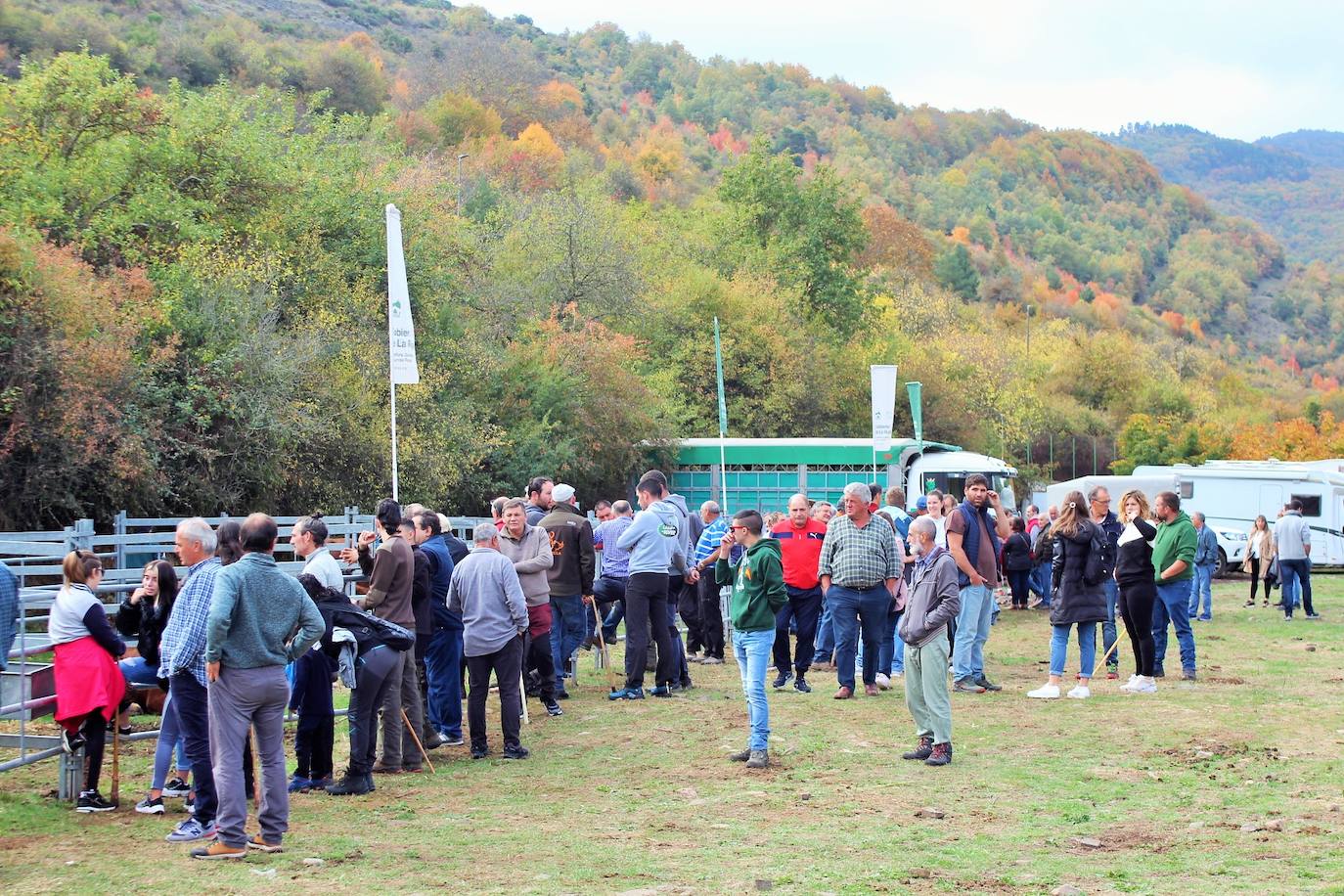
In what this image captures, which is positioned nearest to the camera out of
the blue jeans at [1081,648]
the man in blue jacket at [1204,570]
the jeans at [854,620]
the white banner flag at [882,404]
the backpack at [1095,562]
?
the backpack at [1095,562]

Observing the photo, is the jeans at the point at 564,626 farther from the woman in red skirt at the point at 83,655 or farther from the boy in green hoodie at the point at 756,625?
the woman in red skirt at the point at 83,655

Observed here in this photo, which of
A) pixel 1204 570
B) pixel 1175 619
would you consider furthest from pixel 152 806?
pixel 1204 570

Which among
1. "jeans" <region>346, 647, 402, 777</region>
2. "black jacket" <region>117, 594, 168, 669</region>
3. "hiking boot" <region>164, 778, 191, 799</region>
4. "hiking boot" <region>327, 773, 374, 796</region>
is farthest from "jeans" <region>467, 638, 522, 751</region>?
"black jacket" <region>117, 594, 168, 669</region>

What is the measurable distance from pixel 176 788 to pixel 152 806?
438 millimetres

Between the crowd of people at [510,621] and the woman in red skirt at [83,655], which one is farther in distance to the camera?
the woman in red skirt at [83,655]

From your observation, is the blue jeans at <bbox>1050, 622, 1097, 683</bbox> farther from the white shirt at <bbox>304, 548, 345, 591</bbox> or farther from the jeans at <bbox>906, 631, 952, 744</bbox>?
the white shirt at <bbox>304, 548, 345, 591</bbox>

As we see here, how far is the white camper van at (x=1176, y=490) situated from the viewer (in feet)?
104

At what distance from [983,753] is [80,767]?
6197 mm

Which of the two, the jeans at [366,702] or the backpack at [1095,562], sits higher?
the backpack at [1095,562]

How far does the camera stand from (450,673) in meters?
10.8

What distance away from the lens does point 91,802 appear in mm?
8289

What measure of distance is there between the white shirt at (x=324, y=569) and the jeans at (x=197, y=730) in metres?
1.17


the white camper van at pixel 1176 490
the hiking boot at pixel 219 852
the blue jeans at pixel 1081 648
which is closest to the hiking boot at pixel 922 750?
the blue jeans at pixel 1081 648

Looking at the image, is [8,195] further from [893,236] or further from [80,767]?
[893,236]
